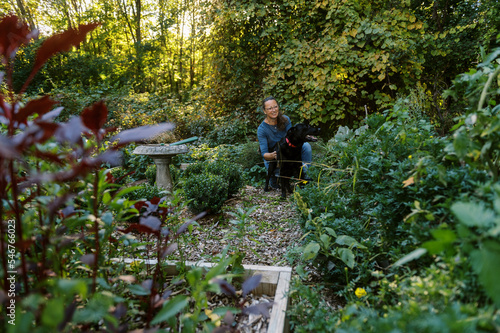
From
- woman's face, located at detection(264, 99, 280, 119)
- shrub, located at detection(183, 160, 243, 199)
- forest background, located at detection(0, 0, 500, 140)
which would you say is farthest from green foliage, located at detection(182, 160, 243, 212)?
forest background, located at detection(0, 0, 500, 140)

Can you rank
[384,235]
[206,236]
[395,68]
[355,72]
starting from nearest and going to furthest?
[384,235] < [206,236] < [395,68] < [355,72]

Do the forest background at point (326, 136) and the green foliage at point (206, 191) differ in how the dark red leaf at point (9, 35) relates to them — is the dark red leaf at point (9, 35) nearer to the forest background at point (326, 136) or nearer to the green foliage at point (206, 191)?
the forest background at point (326, 136)

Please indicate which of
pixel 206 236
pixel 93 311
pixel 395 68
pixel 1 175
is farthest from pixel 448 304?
pixel 395 68

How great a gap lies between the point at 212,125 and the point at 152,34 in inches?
404

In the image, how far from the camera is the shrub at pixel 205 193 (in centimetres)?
296

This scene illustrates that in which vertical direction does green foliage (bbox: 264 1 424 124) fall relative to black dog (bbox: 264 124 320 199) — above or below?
above

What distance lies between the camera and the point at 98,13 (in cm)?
1220

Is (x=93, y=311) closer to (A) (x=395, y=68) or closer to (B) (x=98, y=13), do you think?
(A) (x=395, y=68)

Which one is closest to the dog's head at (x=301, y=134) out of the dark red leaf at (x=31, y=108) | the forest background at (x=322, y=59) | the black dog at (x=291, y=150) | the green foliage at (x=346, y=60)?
the black dog at (x=291, y=150)

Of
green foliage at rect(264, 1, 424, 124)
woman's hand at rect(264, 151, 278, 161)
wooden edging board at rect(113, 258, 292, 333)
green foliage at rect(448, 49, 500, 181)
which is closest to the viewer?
green foliage at rect(448, 49, 500, 181)

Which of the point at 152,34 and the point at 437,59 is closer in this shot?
the point at 437,59

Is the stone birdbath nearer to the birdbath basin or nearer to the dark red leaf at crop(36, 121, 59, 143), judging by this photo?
the birdbath basin

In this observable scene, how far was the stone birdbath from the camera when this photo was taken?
352 cm

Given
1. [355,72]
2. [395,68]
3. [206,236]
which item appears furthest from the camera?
→ [355,72]
